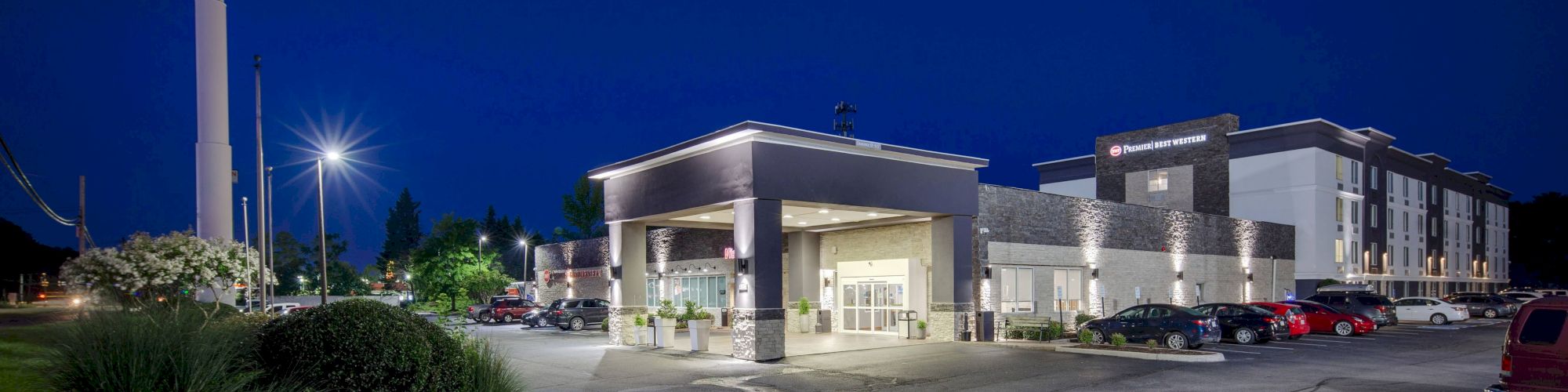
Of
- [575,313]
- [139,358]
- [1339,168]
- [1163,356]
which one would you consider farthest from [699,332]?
[1339,168]

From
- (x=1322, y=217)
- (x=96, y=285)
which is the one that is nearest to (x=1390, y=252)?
(x=1322, y=217)

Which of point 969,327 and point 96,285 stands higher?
point 96,285

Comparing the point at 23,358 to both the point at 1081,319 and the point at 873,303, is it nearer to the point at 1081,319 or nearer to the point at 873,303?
the point at 873,303

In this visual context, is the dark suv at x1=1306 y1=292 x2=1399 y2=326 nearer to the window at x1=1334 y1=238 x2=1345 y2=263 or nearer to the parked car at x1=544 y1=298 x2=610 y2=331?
the window at x1=1334 y1=238 x2=1345 y2=263

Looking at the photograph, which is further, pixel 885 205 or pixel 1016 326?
pixel 1016 326

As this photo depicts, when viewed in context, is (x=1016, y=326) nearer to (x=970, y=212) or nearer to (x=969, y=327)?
(x=969, y=327)

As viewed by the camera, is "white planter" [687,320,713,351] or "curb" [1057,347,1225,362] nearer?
"curb" [1057,347,1225,362]

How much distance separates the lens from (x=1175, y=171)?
48.6 meters

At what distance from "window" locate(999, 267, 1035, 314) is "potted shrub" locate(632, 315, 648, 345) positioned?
1052 centimetres

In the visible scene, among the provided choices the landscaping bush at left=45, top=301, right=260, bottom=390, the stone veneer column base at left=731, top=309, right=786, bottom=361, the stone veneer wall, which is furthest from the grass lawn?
the stone veneer wall

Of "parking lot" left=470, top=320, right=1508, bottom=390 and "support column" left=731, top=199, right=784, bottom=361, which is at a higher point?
"support column" left=731, top=199, right=784, bottom=361

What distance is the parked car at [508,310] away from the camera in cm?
4131

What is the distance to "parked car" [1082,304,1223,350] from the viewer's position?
21.3 meters

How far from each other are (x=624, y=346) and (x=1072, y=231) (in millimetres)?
14955
